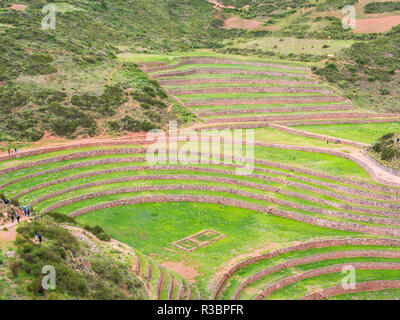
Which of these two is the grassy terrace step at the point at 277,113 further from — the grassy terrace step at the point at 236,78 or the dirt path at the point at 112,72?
the dirt path at the point at 112,72

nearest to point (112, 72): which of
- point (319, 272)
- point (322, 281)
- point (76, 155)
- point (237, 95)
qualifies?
point (237, 95)

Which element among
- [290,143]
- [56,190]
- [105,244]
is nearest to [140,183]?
[56,190]

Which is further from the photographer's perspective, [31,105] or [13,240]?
[31,105]

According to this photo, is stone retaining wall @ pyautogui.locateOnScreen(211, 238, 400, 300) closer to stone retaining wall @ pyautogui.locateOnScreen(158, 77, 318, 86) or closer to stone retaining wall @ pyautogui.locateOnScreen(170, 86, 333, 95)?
stone retaining wall @ pyautogui.locateOnScreen(170, 86, 333, 95)

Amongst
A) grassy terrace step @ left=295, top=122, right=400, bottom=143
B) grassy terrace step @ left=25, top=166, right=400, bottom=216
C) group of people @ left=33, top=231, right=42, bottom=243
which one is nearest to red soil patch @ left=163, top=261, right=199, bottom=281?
group of people @ left=33, top=231, right=42, bottom=243

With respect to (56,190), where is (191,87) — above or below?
above
